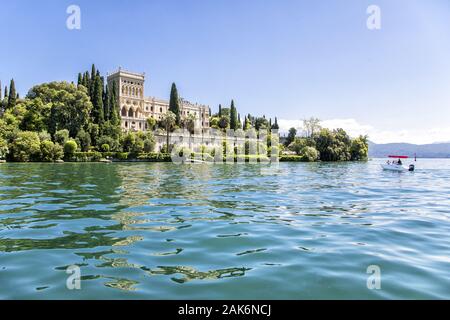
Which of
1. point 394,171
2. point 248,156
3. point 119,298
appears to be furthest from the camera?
point 248,156

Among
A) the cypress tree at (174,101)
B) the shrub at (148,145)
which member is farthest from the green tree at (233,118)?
the shrub at (148,145)

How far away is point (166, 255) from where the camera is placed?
22.9 feet

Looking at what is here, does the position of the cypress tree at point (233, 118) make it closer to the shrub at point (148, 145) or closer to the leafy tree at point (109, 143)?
the shrub at point (148, 145)

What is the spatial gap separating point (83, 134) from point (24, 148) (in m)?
13.4

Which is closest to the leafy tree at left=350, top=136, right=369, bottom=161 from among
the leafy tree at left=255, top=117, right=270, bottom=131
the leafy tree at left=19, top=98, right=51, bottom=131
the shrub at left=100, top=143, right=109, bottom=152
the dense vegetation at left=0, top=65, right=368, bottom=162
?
the dense vegetation at left=0, top=65, right=368, bottom=162

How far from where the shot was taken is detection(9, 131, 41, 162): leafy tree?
190ft

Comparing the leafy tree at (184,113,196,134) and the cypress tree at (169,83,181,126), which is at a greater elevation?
the cypress tree at (169,83,181,126)

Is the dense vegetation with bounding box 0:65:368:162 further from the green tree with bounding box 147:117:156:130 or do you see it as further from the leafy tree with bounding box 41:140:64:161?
the green tree with bounding box 147:117:156:130

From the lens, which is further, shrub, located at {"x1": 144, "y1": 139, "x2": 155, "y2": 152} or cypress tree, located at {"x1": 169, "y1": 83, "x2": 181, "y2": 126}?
cypress tree, located at {"x1": 169, "y1": 83, "x2": 181, "y2": 126}
